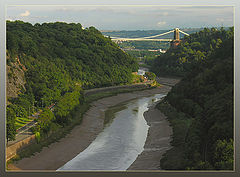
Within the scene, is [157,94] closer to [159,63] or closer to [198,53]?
[198,53]

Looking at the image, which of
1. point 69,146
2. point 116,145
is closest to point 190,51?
point 116,145

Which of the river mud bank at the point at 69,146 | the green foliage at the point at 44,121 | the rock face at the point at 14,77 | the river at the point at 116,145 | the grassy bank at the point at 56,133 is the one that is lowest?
the river at the point at 116,145

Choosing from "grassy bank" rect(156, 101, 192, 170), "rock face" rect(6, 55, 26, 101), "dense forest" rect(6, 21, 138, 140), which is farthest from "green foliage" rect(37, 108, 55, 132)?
"grassy bank" rect(156, 101, 192, 170)

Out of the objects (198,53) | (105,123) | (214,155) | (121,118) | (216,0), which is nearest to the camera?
(216,0)

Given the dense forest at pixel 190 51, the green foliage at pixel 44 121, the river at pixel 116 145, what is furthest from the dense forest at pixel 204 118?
the dense forest at pixel 190 51

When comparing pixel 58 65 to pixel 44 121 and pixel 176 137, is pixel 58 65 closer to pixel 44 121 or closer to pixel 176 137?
pixel 44 121

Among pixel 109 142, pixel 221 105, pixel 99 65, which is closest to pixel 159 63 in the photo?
pixel 99 65

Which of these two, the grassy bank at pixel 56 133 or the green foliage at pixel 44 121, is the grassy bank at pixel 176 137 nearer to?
the grassy bank at pixel 56 133
